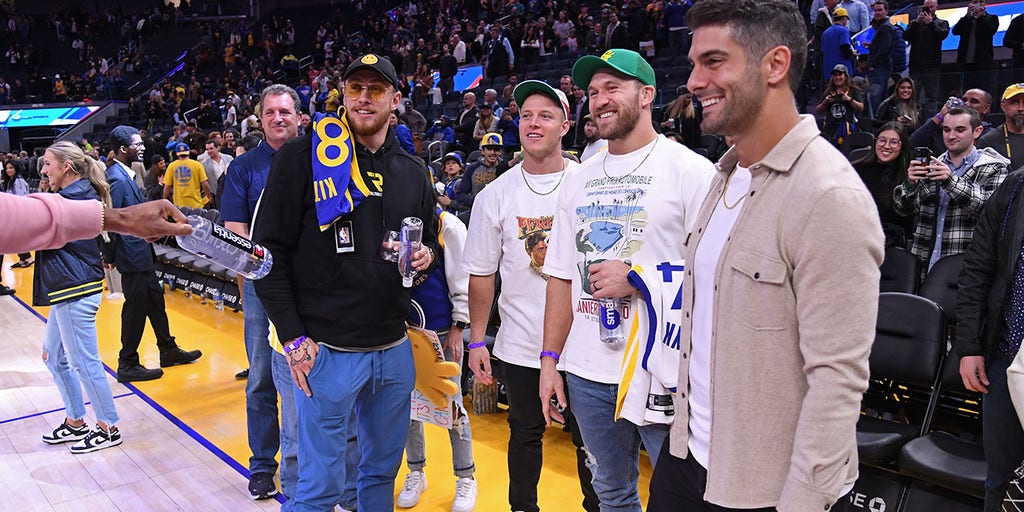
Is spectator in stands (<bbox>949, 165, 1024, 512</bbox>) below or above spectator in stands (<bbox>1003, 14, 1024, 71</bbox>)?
below

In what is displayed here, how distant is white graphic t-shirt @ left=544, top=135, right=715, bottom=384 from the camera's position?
7.32ft

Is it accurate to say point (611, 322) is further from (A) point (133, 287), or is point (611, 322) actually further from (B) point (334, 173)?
(A) point (133, 287)

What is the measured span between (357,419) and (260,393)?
1.17m

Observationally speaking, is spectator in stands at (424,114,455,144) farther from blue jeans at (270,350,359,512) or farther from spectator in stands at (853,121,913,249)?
blue jeans at (270,350,359,512)

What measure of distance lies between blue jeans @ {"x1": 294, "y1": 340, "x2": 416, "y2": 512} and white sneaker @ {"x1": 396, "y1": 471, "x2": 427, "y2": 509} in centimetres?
90

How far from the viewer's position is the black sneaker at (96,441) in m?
4.35

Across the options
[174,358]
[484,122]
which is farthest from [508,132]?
[174,358]

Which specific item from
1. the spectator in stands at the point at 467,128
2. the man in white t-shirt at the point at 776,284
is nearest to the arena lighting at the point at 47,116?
the spectator in stands at the point at 467,128

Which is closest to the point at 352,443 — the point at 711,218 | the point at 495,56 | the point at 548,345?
the point at 548,345

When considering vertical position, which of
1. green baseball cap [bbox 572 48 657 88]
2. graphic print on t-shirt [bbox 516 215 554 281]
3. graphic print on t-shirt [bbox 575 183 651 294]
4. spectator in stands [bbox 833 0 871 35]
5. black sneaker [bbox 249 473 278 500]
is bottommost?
black sneaker [bbox 249 473 278 500]

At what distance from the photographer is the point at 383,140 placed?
2.66 meters

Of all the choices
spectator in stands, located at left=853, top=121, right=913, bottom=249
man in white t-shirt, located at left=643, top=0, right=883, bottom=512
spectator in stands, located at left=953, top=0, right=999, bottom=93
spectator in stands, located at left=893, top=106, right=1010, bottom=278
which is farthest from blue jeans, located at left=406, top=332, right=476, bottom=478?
spectator in stands, located at left=953, top=0, right=999, bottom=93

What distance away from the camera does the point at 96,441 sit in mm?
4406

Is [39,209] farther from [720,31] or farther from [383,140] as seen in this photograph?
[720,31]
